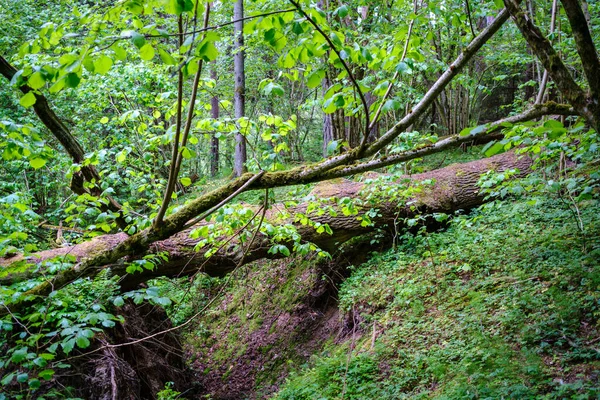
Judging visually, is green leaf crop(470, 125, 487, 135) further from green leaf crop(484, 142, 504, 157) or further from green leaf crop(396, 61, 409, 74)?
green leaf crop(396, 61, 409, 74)

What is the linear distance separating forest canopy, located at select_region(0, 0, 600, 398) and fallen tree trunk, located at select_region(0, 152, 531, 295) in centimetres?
3

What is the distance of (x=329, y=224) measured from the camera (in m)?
6.57

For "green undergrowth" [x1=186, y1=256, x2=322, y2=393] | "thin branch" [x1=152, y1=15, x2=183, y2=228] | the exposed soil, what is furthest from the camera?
"green undergrowth" [x1=186, y1=256, x2=322, y2=393]

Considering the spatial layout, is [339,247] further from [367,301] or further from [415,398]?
[415,398]

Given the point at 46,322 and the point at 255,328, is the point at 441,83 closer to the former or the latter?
the point at 46,322

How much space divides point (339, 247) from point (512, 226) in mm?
2718

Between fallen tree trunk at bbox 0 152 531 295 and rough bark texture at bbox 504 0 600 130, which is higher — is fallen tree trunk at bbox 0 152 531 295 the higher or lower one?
the lower one

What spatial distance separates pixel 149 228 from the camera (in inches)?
130

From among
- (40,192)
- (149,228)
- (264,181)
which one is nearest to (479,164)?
(264,181)

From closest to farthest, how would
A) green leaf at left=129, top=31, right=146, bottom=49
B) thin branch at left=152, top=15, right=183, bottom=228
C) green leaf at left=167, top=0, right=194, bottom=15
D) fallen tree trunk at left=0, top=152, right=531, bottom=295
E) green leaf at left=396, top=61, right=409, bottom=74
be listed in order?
green leaf at left=129, top=31, right=146, bottom=49 → green leaf at left=167, top=0, right=194, bottom=15 → green leaf at left=396, top=61, right=409, bottom=74 → thin branch at left=152, top=15, right=183, bottom=228 → fallen tree trunk at left=0, top=152, right=531, bottom=295

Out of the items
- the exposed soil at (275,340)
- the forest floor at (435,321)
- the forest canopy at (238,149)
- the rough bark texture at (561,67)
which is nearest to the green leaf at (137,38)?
the forest canopy at (238,149)

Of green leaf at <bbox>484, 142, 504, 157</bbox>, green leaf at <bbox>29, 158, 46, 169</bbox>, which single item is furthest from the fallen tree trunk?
green leaf at <bbox>484, 142, 504, 157</bbox>

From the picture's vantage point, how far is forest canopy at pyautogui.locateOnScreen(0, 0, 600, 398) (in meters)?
2.36

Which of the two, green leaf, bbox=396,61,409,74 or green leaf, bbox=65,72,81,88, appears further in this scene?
green leaf, bbox=396,61,409,74
